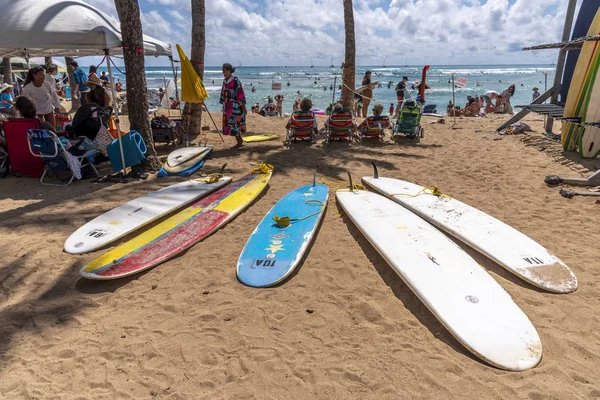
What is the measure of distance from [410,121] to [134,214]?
7.07m

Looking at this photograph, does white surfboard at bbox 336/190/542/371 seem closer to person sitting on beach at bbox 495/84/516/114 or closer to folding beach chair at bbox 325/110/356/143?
folding beach chair at bbox 325/110/356/143

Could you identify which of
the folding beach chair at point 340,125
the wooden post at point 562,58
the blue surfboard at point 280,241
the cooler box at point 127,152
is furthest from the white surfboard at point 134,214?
the wooden post at point 562,58

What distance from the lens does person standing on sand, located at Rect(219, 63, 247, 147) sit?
24.9 feet

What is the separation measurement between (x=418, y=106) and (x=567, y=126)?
10.5ft

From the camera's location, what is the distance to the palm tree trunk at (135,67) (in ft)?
18.6

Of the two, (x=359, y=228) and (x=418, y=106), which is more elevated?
(x=418, y=106)

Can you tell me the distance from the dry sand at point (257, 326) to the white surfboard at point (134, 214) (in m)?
0.22

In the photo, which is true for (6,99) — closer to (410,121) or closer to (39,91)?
(39,91)

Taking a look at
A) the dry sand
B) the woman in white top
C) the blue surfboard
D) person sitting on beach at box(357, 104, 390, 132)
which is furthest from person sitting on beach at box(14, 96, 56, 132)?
person sitting on beach at box(357, 104, 390, 132)

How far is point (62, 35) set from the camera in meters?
4.94

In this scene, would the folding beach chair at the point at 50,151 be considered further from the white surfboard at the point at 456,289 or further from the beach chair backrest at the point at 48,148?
the white surfboard at the point at 456,289

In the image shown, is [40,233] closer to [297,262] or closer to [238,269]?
[238,269]

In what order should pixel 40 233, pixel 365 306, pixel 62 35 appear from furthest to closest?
pixel 62 35 → pixel 40 233 → pixel 365 306

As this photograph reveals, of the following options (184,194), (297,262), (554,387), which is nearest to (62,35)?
(184,194)
